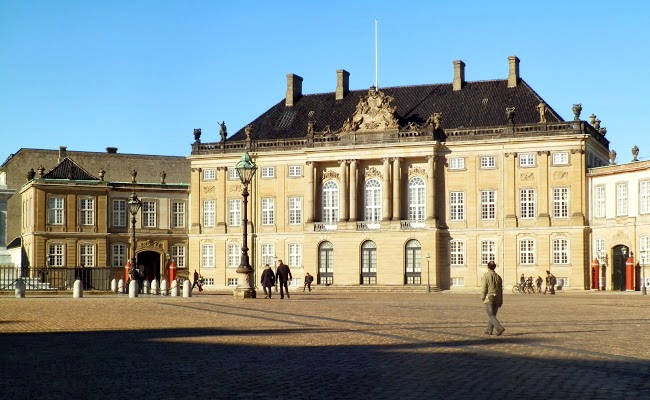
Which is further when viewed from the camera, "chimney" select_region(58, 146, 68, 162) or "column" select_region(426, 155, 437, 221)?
"chimney" select_region(58, 146, 68, 162)

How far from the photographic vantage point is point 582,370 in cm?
1430

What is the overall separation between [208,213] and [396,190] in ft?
51.5

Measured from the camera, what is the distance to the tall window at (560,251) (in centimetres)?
6444

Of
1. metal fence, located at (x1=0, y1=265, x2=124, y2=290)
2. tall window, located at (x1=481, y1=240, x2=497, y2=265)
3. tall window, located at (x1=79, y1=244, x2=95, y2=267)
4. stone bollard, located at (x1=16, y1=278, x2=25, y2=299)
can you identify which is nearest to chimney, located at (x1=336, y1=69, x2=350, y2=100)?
tall window, located at (x1=481, y1=240, x2=497, y2=265)

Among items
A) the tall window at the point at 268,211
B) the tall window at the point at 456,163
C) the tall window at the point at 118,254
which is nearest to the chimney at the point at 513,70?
the tall window at the point at 456,163

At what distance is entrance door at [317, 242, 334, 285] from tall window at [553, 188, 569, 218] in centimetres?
1588

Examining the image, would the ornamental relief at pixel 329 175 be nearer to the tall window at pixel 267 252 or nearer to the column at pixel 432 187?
the tall window at pixel 267 252

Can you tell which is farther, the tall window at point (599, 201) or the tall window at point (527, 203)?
the tall window at point (527, 203)

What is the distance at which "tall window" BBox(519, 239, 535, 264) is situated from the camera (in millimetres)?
65625

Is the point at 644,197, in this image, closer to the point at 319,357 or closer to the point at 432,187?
the point at 432,187

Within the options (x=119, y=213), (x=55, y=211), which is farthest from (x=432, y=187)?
(x=55, y=211)

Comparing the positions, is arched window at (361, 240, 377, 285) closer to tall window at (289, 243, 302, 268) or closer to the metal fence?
tall window at (289, 243, 302, 268)

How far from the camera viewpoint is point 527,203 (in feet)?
216

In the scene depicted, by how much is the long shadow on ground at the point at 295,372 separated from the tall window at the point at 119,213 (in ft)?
201
